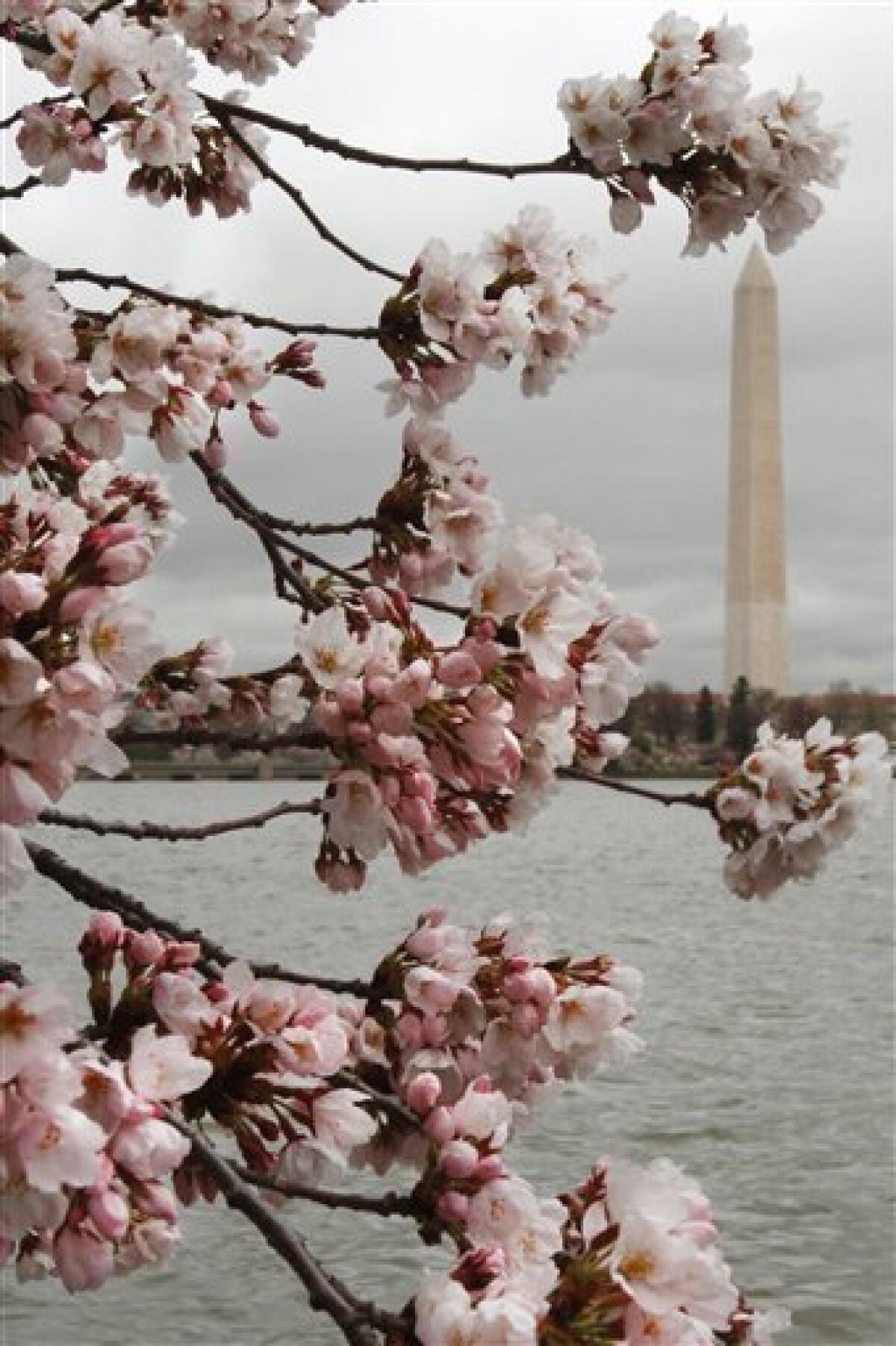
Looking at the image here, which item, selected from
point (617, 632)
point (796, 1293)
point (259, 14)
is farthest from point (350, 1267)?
point (617, 632)

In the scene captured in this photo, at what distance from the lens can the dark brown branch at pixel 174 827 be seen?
8.09 feet

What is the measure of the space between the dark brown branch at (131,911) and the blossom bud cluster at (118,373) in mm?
507

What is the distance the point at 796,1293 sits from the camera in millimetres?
8234

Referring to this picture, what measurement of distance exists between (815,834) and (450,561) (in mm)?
566

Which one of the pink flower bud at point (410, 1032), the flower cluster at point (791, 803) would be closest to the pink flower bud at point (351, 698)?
the pink flower bud at point (410, 1032)

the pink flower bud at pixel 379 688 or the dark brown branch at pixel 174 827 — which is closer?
the pink flower bud at pixel 379 688

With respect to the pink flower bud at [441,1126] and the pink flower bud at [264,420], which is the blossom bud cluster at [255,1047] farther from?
the pink flower bud at [264,420]

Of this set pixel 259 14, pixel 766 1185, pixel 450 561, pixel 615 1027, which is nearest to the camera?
pixel 615 1027

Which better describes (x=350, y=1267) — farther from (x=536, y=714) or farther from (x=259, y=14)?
(x=536, y=714)

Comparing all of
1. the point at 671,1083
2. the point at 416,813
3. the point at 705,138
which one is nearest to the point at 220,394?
the point at 705,138

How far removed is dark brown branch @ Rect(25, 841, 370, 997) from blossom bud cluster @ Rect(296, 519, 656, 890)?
0.77 ft

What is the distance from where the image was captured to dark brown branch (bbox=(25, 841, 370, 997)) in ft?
8.34

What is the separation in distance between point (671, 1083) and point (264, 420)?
1048 centimetres

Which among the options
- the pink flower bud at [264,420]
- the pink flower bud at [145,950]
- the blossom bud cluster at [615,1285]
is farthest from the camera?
the pink flower bud at [264,420]
